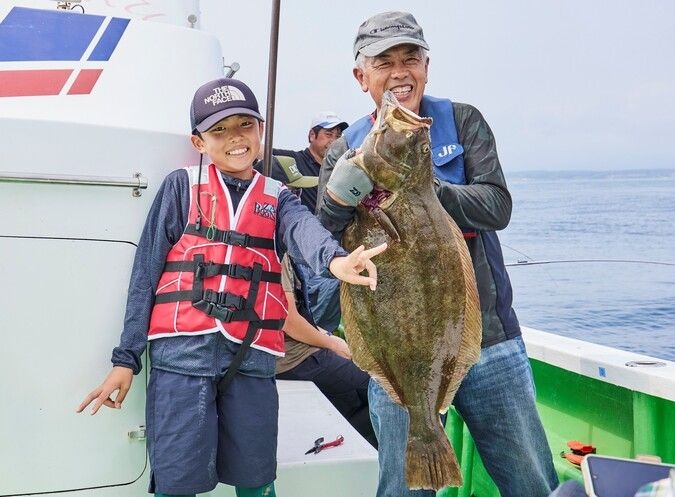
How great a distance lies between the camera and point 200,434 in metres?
2.61

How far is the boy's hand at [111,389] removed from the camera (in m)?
2.65

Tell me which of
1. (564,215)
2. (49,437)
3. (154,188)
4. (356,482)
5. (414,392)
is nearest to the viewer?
(414,392)

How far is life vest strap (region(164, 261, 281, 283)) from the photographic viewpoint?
8.81ft

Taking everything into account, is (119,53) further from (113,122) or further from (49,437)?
(49,437)

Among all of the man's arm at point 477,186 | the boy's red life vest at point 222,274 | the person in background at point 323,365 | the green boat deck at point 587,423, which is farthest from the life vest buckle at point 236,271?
the green boat deck at point 587,423

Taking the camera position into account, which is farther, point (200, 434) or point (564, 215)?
point (564, 215)

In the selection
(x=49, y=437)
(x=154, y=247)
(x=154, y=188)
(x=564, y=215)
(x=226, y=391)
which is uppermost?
(x=564, y=215)

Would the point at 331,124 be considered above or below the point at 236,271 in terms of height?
above

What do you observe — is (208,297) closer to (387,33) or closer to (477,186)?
(477,186)

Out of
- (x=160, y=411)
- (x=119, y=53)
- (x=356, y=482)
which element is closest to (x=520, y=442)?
(x=356, y=482)

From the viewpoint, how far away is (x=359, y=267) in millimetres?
2139

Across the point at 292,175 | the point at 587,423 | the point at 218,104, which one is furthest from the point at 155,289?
the point at 292,175

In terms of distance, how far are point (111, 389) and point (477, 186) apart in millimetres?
1569

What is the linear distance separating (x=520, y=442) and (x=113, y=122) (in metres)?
2.01
